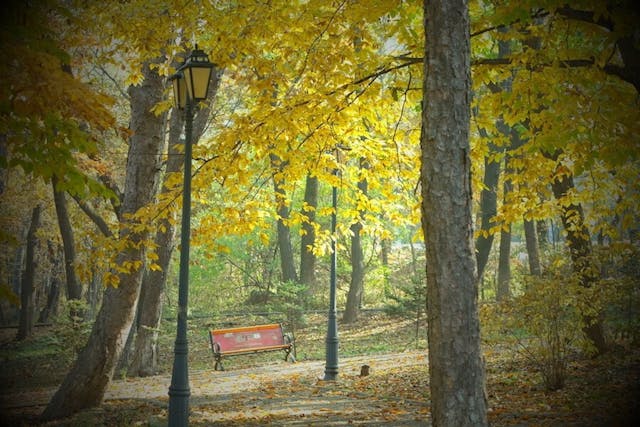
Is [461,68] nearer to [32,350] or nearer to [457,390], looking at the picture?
[457,390]

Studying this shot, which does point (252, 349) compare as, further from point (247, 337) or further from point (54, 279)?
point (54, 279)

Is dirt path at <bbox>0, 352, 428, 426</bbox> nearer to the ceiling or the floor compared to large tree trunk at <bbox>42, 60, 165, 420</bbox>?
nearer to the floor

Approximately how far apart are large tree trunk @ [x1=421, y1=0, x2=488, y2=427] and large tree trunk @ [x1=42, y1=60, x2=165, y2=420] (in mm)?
4862

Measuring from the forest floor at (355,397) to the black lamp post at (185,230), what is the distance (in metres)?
0.93

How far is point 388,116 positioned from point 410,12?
5.28 ft

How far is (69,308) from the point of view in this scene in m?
13.5

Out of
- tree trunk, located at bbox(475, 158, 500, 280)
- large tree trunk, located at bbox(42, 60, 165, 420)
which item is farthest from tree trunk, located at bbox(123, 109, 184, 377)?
tree trunk, located at bbox(475, 158, 500, 280)

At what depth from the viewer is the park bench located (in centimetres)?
1387

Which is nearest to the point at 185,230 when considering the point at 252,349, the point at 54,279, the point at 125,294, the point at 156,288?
the point at 125,294

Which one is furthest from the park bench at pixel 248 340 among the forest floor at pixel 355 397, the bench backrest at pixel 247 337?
the forest floor at pixel 355 397

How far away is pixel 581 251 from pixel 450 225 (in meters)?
4.83

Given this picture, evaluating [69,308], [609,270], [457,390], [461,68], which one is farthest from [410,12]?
[69,308]

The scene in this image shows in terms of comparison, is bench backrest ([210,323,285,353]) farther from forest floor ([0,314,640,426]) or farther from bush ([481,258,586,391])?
bush ([481,258,586,391])

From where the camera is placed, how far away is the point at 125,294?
8422mm
